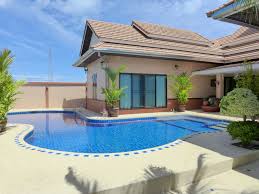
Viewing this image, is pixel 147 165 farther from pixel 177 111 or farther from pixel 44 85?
pixel 44 85

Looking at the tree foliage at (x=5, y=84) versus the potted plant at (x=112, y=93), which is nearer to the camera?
the tree foliage at (x=5, y=84)

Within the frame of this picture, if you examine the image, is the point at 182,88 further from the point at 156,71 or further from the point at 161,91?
the point at 156,71

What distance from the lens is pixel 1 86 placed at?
10.9 meters

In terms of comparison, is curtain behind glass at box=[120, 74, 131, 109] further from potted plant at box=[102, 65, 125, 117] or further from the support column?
the support column

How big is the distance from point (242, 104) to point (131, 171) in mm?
4935

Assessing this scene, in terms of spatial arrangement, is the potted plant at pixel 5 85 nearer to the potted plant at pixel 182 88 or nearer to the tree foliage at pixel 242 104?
the tree foliage at pixel 242 104

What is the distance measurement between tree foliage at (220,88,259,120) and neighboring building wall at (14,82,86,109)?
2076cm

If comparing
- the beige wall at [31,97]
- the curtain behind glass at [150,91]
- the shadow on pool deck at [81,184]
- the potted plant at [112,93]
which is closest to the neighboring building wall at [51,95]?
the beige wall at [31,97]

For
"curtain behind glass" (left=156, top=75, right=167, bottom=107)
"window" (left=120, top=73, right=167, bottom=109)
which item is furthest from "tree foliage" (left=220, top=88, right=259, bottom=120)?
"curtain behind glass" (left=156, top=75, right=167, bottom=107)

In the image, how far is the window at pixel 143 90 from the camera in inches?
711

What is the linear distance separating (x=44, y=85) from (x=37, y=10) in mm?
8929

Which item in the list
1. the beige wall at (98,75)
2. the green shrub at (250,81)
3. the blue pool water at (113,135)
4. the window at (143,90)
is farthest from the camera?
the beige wall at (98,75)

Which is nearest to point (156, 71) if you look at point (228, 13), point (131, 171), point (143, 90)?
point (143, 90)

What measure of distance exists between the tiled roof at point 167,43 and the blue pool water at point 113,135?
217 inches
